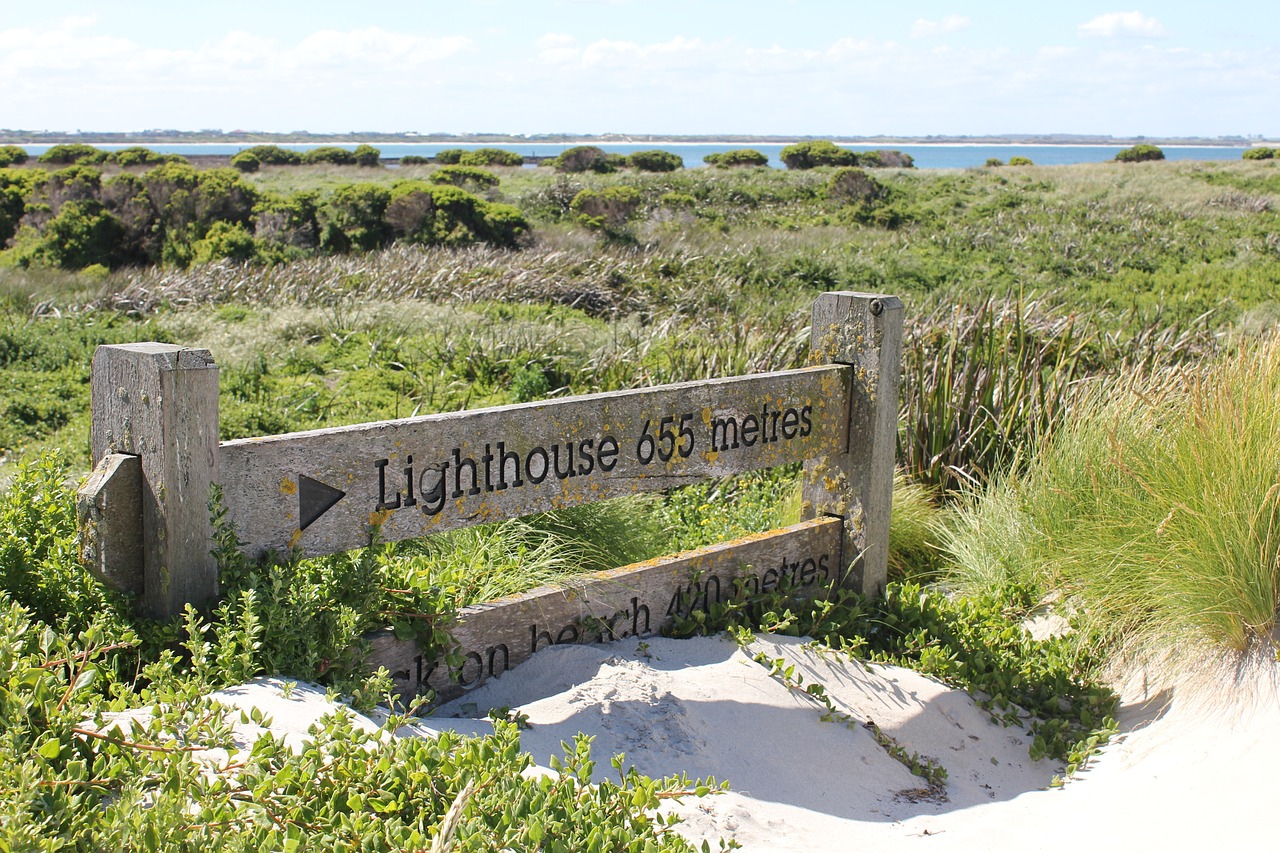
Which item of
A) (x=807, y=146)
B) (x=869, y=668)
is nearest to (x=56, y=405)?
(x=869, y=668)

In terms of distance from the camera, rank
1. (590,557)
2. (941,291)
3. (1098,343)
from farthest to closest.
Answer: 1. (941,291)
2. (1098,343)
3. (590,557)

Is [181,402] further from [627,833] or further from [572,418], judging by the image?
[627,833]

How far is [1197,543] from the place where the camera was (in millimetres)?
3730

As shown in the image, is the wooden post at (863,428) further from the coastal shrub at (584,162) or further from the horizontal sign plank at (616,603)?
the coastal shrub at (584,162)

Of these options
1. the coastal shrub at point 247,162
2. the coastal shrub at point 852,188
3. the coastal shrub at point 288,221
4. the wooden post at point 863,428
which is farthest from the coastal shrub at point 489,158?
the wooden post at point 863,428

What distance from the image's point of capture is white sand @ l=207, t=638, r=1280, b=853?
9.36ft

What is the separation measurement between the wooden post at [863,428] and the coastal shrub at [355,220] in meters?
19.2

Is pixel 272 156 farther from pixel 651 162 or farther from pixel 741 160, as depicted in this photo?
pixel 741 160

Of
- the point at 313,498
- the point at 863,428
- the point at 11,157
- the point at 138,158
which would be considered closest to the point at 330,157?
the point at 138,158

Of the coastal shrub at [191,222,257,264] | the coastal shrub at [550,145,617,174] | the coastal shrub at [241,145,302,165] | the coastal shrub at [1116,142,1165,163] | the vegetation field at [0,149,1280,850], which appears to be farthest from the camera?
the coastal shrub at [1116,142,1165,163]

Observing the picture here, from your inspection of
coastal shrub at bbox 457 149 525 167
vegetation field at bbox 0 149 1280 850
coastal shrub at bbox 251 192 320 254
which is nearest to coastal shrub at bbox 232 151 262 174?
coastal shrub at bbox 457 149 525 167

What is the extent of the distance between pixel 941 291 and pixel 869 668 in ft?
40.9

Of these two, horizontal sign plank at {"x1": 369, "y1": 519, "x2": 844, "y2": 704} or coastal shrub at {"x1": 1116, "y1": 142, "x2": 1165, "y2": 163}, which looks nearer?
horizontal sign plank at {"x1": 369, "y1": 519, "x2": 844, "y2": 704}

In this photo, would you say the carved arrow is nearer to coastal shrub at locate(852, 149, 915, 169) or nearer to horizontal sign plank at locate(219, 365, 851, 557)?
horizontal sign plank at locate(219, 365, 851, 557)
